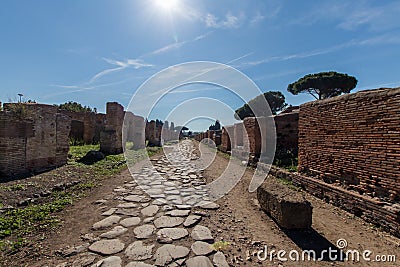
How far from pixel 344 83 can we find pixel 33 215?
3407 cm

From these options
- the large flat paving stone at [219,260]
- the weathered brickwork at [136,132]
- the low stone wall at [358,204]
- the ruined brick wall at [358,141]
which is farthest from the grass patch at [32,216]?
the weathered brickwork at [136,132]

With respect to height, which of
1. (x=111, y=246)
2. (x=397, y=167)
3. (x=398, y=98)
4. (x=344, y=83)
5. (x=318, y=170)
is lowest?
(x=111, y=246)

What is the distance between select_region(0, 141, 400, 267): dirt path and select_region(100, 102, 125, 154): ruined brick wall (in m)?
6.12

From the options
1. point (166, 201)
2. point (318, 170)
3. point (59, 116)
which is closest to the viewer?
point (166, 201)

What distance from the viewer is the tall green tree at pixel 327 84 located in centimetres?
2764

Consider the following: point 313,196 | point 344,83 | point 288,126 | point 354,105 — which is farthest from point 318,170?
point 344,83

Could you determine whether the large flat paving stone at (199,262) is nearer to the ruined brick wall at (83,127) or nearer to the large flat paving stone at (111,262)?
the large flat paving stone at (111,262)

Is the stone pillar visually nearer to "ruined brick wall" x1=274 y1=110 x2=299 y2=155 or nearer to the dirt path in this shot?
"ruined brick wall" x1=274 y1=110 x2=299 y2=155

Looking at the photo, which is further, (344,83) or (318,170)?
(344,83)

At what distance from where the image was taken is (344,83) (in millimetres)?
27625

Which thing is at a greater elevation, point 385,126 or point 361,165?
point 385,126

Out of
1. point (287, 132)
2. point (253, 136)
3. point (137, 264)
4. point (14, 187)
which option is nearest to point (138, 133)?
point (253, 136)

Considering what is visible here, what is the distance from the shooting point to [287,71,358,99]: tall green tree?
27641 millimetres

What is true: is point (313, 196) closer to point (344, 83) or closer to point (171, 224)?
point (171, 224)
